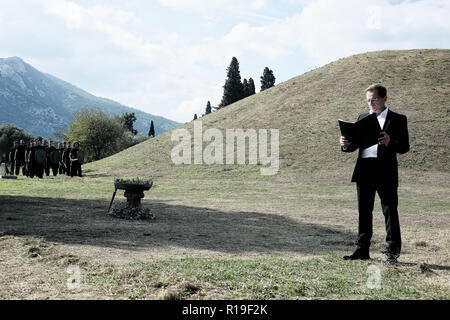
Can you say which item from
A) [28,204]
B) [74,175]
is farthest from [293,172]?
[28,204]

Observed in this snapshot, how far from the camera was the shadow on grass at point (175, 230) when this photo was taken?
9.58 meters

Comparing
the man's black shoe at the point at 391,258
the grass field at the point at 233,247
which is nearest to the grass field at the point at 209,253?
the grass field at the point at 233,247

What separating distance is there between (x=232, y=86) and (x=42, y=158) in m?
52.9

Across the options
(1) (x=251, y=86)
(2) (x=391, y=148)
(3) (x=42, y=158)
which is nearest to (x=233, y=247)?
(2) (x=391, y=148)

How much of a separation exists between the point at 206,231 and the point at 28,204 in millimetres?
7932

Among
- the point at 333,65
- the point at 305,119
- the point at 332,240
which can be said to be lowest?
the point at 332,240

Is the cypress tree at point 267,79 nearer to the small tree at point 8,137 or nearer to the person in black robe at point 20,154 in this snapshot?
the small tree at point 8,137

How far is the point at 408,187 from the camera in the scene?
96.8ft

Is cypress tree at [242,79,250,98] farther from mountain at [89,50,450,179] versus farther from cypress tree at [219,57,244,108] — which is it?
mountain at [89,50,450,179]

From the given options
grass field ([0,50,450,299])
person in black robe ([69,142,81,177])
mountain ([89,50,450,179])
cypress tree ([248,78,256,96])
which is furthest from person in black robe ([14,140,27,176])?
cypress tree ([248,78,256,96])

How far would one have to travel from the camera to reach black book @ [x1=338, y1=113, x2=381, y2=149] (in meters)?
6.75

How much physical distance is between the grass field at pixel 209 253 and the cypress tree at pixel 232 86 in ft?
205

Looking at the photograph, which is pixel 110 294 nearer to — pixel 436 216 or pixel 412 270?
pixel 412 270

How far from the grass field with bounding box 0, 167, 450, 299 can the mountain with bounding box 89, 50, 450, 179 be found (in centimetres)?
2093
